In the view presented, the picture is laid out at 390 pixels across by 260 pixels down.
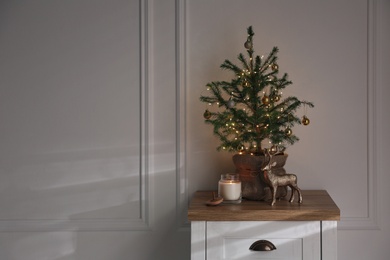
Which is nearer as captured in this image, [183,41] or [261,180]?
[261,180]

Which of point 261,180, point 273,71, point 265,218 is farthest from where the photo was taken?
point 273,71

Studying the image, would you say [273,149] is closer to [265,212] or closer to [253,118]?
[253,118]

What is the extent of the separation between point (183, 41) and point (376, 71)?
0.92m

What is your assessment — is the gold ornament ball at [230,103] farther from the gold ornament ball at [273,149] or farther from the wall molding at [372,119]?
the wall molding at [372,119]

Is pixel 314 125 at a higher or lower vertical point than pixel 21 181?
higher

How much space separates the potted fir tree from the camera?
5.78 ft

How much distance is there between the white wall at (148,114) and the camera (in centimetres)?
199

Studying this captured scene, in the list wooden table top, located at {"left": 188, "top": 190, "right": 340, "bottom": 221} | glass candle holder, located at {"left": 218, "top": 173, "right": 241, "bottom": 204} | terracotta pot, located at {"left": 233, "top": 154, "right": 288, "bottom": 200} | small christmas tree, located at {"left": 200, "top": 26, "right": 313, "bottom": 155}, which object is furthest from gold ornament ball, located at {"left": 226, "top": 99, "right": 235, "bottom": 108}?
wooden table top, located at {"left": 188, "top": 190, "right": 340, "bottom": 221}

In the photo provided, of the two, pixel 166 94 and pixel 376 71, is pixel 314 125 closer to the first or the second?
pixel 376 71

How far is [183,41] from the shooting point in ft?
6.59

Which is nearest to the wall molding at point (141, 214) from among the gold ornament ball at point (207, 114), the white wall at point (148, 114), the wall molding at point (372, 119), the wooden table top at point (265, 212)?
the white wall at point (148, 114)

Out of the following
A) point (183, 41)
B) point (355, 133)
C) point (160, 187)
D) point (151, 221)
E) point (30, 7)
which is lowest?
point (151, 221)

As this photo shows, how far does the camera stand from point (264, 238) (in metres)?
1.62

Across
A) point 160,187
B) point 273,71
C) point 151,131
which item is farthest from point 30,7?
point 273,71
